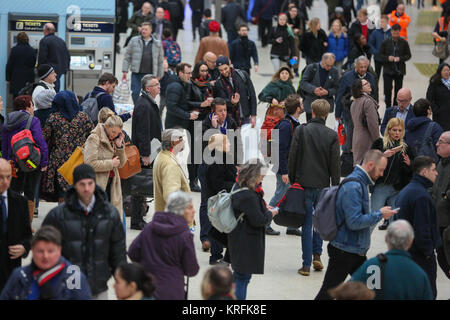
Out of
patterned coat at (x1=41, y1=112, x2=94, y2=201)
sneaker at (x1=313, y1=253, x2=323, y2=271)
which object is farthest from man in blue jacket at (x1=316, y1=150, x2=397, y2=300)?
patterned coat at (x1=41, y1=112, x2=94, y2=201)

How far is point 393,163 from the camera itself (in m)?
10.3

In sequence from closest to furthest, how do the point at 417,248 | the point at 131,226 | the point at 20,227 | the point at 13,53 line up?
the point at 20,227, the point at 417,248, the point at 131,226, the point at 13,53

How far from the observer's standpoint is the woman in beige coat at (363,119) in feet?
39.5

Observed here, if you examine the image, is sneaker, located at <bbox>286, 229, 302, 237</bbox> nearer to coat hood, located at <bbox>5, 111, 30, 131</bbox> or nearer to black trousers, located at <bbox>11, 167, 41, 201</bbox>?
black trousers, located at <bbox>11, 167, 41, 201</bbox>

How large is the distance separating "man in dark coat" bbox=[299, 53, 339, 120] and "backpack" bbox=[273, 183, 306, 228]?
188 inches

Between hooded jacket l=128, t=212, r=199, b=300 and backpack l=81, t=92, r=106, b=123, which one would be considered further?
backpack l=81, t=92, r=106, b=123

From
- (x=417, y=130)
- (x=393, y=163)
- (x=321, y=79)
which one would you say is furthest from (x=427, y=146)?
(x=321, y=79)

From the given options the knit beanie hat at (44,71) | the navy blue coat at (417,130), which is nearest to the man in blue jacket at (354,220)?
the navy blue coat at (417,130)

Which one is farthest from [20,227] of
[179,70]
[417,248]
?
[179,70]

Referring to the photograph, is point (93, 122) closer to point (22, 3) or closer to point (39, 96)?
point (39, 96)

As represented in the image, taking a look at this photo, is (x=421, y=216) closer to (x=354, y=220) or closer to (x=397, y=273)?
(x=354, y=220)

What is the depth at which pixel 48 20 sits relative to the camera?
17344 mm

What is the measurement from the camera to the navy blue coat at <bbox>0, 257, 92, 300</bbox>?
6074 millimetres

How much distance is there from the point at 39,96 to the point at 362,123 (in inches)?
167
